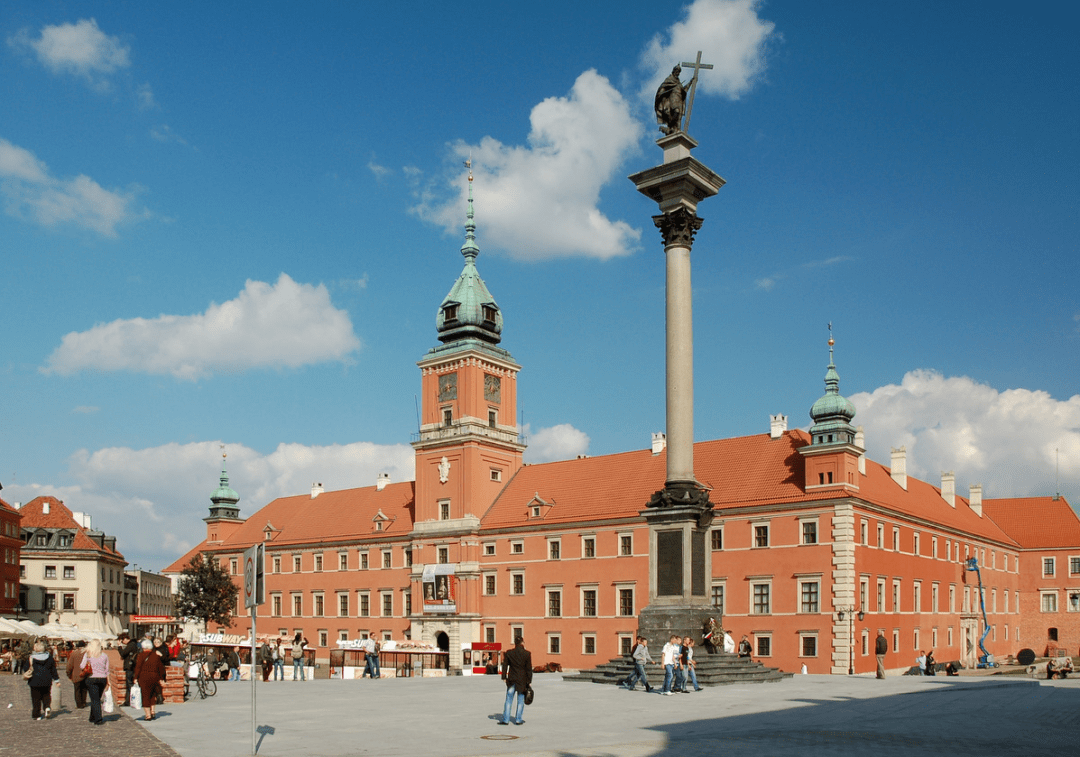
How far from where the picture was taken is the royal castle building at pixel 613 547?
5241 centimetres

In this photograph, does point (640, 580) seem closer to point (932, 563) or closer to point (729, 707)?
point (932, 563)

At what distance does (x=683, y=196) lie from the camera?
31875mm

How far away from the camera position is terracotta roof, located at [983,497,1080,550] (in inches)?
3027

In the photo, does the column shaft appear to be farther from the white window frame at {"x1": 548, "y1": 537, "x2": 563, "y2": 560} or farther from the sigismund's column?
the white window frame at {"x1": 548, "y1": 537, "x2": 563, "y2": 560}

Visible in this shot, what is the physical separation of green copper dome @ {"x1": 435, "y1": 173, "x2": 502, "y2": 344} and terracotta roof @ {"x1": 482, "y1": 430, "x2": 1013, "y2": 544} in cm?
1037

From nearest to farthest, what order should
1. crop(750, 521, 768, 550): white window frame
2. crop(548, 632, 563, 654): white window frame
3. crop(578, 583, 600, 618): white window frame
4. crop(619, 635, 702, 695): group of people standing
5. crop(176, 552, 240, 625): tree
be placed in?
crop(619, 635, 702, 695): group of people standing
crop(750, 521, 768, 550): white window frame
crop(578, 583, 600, 618): white window frame
crop(548, 632, 563, 654): white window frame
crop(176, 552, 240, 625): tree

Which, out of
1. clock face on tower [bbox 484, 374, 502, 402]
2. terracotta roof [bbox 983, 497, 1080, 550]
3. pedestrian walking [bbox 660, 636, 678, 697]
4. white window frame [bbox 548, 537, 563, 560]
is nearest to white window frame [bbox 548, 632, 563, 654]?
white window frame [bbox 548, 537, 563, 560]

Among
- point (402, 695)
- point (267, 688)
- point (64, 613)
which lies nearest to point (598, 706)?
point (402, 695)

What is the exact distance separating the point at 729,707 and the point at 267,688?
1534 centimetres

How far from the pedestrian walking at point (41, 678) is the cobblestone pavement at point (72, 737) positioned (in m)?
0.29

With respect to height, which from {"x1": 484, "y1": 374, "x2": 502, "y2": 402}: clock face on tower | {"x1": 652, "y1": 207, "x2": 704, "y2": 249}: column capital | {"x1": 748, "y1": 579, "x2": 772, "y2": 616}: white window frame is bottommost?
{"x1": 748, "y1": 579, "x2": 772, "y2": 616}: white window frame

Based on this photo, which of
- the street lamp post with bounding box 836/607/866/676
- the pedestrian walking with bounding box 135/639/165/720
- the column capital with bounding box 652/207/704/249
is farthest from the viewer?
the street lamp post with bounding box 836/607/866/676

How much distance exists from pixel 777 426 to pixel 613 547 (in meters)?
11.8

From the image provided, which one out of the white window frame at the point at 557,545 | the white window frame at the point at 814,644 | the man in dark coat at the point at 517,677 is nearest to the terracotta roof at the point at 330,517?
the white window frame at the point at 557,545
